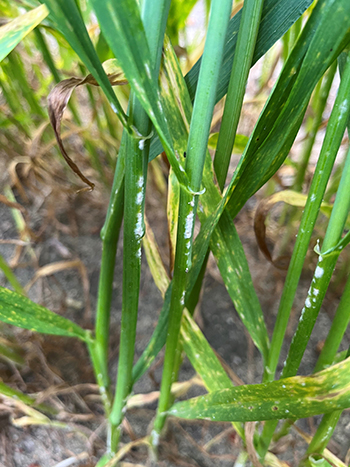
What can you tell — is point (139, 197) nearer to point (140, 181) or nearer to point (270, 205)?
point (140, 181)

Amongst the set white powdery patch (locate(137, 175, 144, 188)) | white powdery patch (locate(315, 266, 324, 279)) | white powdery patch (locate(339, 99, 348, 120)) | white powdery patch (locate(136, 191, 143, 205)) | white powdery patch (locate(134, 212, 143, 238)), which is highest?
white powdery patch (locate(339, 99, 348, 120))

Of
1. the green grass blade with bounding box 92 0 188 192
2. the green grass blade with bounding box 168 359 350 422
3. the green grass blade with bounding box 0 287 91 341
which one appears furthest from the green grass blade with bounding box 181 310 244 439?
the green grass blade with bounding box 92 0 188 192

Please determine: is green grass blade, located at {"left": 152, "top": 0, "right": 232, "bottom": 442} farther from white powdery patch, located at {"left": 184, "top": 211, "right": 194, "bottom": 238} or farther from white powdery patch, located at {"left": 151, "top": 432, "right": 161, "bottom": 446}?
white powdery patch, located at {"left": 151, "top": 432, "right": 161, "bottom": 446}

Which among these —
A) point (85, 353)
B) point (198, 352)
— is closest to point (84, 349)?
point (85, 353)

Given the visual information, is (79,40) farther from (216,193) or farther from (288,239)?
(288,239)

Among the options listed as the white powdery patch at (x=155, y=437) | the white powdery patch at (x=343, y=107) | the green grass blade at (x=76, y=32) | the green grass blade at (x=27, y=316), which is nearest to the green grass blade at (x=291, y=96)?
the white powdery patch at (x=343, y=107)

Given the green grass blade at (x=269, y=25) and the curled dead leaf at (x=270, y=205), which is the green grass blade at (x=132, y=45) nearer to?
the green grass blade at (x=269, y=25)

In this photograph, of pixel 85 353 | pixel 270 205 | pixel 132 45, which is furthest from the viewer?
pixel 85 353
